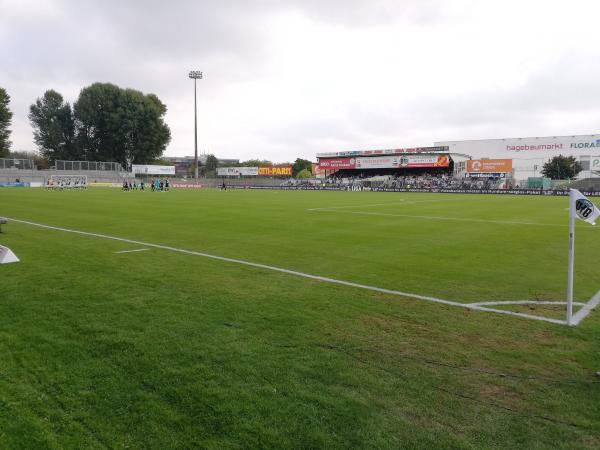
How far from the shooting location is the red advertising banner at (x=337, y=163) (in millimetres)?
91938

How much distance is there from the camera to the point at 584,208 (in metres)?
5.34

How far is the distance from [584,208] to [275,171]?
96283mm

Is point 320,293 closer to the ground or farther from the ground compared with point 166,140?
closer to the ground

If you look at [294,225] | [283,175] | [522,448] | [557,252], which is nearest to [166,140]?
[283,175]

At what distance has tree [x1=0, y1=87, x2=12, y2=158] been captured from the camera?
71.2 m

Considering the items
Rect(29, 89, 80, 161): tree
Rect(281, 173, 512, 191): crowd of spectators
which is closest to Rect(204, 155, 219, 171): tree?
Rect(29, 89, 80, 161): tree

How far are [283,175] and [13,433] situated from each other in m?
98.1

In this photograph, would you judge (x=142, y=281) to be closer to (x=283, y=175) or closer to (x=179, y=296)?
(x=179, y=296)

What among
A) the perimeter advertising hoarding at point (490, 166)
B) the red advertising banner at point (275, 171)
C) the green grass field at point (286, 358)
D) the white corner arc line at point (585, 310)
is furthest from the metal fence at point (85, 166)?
the white corner arc line at point (585, 310)

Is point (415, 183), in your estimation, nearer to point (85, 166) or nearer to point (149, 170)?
point (149, 170)

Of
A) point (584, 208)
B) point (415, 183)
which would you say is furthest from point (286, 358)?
point (415, 183)

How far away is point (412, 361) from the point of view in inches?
163

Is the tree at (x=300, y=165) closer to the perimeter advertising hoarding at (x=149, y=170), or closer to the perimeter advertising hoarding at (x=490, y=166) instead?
the perimeter advertising hoarding at (x=149, y=170)

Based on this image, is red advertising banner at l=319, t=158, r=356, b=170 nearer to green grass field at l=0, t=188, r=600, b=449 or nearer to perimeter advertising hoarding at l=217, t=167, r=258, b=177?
perimeter advertising hoarding at l=217, t=167, r=258, b=177
